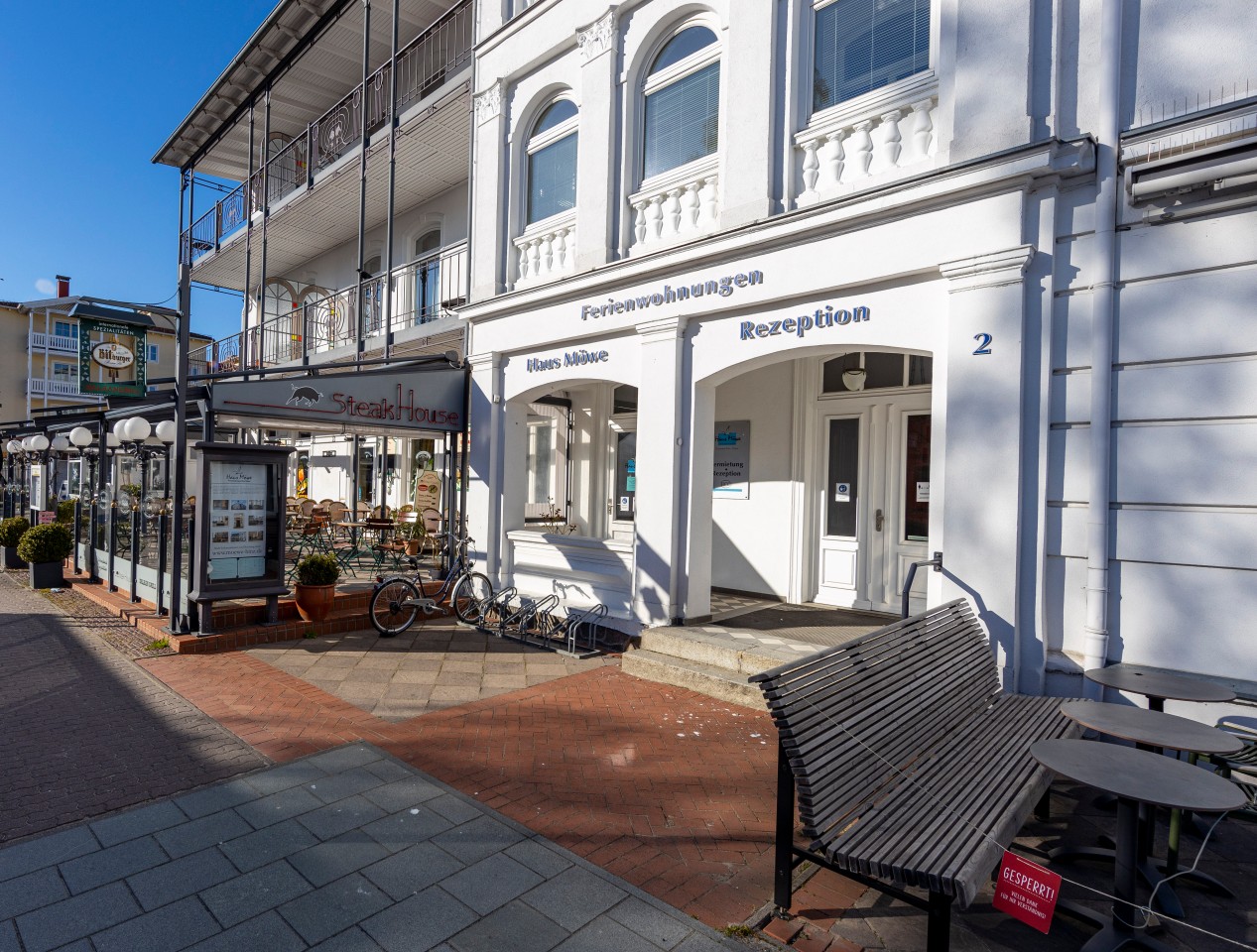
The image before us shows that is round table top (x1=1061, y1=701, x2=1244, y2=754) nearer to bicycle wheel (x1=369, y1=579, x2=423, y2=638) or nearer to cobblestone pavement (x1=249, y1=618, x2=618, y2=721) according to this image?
cobblestone pavement (x1=249, y1=618, x2=618, y2=721)

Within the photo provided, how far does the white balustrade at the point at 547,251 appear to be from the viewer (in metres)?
8.72

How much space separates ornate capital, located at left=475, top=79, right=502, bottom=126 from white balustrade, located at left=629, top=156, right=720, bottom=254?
3128 mm

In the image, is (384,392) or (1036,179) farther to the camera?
(384,392)

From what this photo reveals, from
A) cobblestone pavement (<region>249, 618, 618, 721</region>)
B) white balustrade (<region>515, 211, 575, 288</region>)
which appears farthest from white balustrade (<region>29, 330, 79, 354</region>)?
cobblestone pavement (<region>249, 618, 618, 721</region>)

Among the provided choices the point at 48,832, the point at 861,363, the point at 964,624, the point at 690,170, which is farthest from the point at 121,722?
the point at 861,363

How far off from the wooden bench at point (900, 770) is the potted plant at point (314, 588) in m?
6.49

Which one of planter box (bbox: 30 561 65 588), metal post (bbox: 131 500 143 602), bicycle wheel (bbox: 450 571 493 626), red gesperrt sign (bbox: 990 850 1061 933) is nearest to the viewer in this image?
red gesperrt sign (bbox: 990 850 1061 933)

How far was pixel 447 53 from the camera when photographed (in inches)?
511

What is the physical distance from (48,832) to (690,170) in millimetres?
7138

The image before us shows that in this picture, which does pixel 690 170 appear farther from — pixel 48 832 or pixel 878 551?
pixel 48 832

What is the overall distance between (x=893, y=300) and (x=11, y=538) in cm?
1588

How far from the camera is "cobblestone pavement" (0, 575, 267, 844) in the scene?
157 inches

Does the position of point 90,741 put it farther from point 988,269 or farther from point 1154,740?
point 988,269

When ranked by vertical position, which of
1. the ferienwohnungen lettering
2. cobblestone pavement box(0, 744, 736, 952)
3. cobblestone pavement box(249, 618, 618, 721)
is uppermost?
the ferienwohnungen lettering
